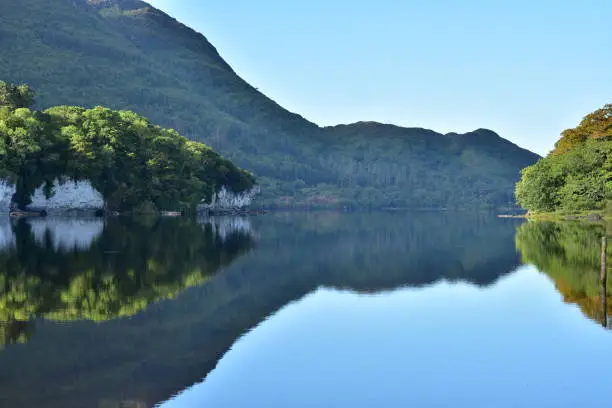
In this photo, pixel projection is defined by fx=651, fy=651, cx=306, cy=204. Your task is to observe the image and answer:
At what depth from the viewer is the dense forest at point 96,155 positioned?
464 ft

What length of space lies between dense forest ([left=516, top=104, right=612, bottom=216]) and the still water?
7408cm

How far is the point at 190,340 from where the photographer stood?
91.3ft

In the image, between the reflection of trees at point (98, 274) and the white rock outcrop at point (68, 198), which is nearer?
the reflection of trees at point (98, 274)

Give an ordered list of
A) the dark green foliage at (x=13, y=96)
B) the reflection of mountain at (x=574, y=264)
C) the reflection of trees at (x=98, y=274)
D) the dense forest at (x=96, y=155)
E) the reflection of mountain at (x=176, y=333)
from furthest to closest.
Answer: the dark green foliage at (x=13, y=96) → the dense forest at (x=96, y=155) → the reflection of mountain at (x=574, y=264) → the reflection of trees at (x=98, y=274) → the reflection of mountain at (x=176, y=333)

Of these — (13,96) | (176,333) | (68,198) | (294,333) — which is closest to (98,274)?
(176,333)

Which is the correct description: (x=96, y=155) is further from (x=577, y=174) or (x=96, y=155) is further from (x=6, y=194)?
(x=577, y=174)

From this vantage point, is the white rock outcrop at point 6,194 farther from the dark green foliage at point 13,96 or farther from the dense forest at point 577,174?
the dense forest at point 577,174

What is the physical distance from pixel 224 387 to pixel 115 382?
11.8ft

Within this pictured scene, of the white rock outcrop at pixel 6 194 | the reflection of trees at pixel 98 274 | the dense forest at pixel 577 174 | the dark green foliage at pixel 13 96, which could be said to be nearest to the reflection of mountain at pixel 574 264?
the reflection of trees at pixel 98 274

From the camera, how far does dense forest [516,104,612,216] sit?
125500 millimetres

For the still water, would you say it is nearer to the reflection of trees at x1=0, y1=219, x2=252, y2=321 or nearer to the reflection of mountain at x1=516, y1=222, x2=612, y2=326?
the reflection of trees at x1=0, y1=219, x2=252, y2=321

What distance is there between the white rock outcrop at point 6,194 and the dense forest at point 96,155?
1.39m

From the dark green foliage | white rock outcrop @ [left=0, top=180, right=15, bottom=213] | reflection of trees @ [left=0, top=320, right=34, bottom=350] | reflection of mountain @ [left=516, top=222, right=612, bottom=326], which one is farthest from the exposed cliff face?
reflection of trees @ [left=0, top=320, right=34, bottom=350]

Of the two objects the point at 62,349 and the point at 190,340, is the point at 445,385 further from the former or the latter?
the point at 62,349
